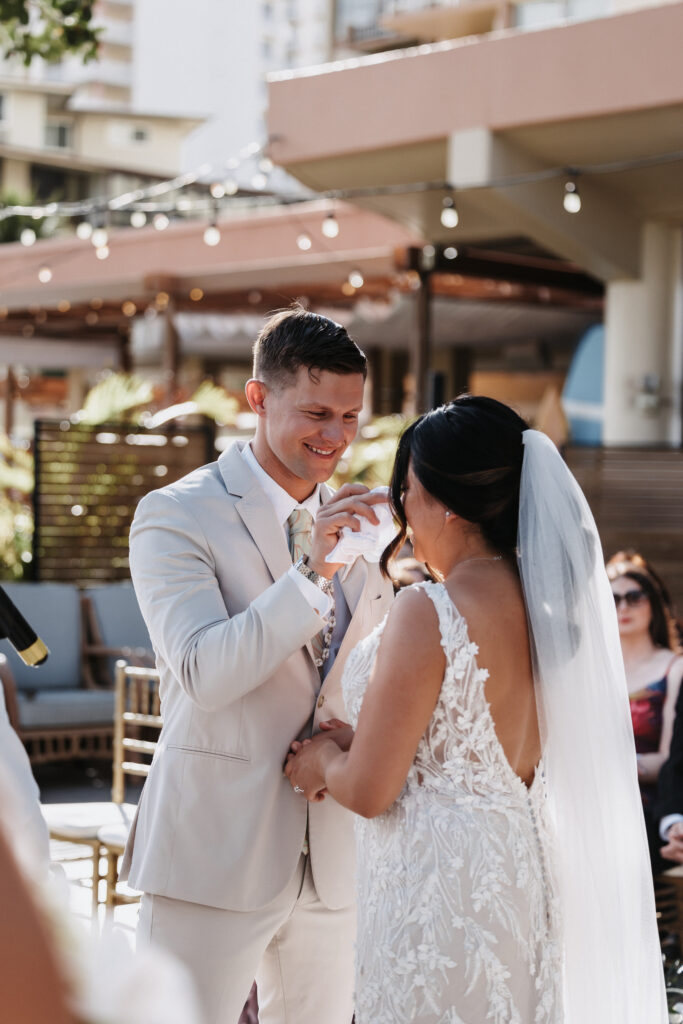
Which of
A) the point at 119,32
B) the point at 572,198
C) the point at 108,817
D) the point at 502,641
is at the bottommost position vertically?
the point at 108,817

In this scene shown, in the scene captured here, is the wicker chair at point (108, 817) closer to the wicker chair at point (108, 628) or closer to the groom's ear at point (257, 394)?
the groom's ear at point (257, 394)

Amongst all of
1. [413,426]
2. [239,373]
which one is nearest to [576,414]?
[413,426]

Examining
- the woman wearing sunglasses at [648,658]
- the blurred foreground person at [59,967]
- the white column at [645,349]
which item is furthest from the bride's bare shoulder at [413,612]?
the white column at [645,349]

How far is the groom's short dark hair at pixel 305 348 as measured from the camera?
2.41 metres

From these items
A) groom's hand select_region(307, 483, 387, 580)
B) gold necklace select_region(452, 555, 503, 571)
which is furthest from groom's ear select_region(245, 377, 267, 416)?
gold necklace select_region(452, 555, 503, 571)

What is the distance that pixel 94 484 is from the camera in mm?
9273

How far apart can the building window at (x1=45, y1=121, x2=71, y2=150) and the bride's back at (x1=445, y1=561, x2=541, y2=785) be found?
154ft

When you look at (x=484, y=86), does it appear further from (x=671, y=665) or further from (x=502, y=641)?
(x=502, y=641)

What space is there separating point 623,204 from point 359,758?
391 inches

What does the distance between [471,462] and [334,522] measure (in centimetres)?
27

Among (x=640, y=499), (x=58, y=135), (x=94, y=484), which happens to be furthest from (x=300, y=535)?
(x=58, y=135)

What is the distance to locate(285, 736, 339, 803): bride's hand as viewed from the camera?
2.25m

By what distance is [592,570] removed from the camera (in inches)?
95.9

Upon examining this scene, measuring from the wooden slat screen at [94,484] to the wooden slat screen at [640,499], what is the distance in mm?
2986
